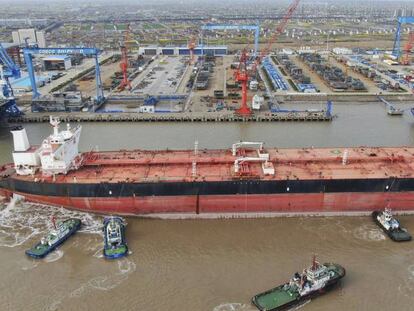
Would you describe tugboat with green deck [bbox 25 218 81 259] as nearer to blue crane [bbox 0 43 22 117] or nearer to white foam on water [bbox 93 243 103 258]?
white foam on water [bbox 93 243 103 258]

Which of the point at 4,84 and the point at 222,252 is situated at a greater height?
the point at 4,84

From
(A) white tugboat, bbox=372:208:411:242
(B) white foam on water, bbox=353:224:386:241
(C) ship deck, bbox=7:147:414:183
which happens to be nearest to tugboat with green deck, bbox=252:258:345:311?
(B) white foam on water, bbox=353:224:386:241

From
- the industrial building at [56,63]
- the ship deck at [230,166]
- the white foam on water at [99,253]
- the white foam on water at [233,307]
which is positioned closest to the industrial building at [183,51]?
the industrial building at [56,63]

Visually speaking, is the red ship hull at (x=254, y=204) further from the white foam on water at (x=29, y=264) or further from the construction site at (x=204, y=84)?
the construction site at (x=204, y=84)

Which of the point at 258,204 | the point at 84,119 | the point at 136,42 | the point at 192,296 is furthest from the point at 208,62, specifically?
the point at 192,296

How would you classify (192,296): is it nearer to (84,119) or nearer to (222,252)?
(222,252)

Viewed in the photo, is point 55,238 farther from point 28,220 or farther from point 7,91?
point 7,91
